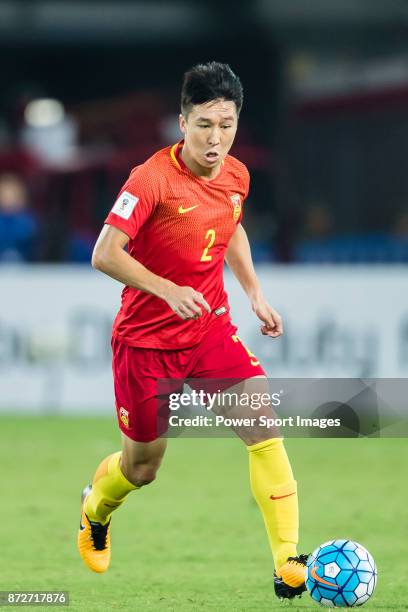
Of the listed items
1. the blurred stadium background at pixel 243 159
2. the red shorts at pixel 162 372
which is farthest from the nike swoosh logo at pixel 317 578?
the blurred stadium background at pixel 243 159

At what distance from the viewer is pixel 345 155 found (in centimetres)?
2148

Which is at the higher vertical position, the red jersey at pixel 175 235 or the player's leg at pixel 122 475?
the red jersey at pixel 175 235

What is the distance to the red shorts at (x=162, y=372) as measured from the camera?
610 centimetres

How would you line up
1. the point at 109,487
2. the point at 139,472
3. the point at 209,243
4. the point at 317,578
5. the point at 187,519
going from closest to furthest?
the point at 317,578
the point at 209,243
the point at 139,472
the point at 109,487
the point at 187,519

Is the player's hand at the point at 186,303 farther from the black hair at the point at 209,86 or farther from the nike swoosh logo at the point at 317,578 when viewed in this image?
the nike swoosh logo at the point at 317,578

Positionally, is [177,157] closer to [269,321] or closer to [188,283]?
[188,283]

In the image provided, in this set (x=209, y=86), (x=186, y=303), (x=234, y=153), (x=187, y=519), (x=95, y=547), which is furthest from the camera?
(x=234, y=153)

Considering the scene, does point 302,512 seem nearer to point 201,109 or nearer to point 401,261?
point 201,109

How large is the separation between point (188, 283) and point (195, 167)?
505mm

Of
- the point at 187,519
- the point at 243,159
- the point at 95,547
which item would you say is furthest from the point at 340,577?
the point at 243,159

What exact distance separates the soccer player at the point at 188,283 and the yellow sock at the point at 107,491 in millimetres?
24

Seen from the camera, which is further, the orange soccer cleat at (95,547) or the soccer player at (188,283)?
the orange soccer cleat at (95,547)

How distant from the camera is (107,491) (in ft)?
21.3

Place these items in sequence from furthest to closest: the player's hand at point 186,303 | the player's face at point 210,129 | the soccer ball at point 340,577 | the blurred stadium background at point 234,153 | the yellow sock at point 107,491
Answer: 1. the blurred stadium background at point 234,153
2. the yellow sock at point 107,491
3. the player's face at point 210,129
4. the soccer ball at point 340,577
5. the player's hand at point 186,303
